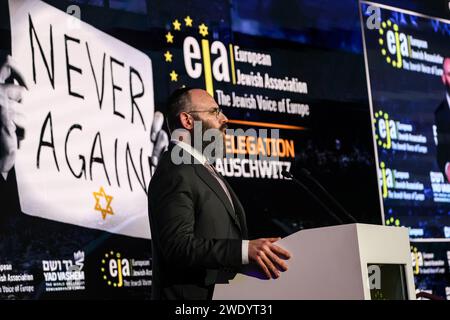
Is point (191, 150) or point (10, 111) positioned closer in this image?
point (191, 150)

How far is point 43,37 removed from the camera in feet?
16.3

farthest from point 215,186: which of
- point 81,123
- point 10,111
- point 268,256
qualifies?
point 81,123

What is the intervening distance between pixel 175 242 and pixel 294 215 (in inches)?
134

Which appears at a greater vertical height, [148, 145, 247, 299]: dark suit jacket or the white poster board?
the white poster board

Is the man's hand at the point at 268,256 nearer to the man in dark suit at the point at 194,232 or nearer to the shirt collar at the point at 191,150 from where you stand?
the man in dark suit at the point at 194,232

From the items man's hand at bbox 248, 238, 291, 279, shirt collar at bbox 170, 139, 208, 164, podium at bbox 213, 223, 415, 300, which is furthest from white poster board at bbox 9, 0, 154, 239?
man's hand at bbox 248, 238, 291, 279

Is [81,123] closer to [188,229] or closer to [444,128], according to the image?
[188,229]

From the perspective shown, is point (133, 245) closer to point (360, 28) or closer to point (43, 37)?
point (43, 37)

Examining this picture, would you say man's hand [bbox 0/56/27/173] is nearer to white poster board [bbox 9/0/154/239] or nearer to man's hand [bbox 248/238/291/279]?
white poster board [bbox 9/0/154/239]

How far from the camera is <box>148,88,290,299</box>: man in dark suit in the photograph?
2.71 metres

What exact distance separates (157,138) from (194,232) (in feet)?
8.39

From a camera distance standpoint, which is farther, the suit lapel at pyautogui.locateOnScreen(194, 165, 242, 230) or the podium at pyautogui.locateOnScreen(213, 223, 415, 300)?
the suit lapel at pyautogui.locateOnScreen(194, 165, 242, 230)

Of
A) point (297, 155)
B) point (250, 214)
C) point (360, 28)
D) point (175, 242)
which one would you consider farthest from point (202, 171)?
point (360, 28)

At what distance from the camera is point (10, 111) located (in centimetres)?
471
